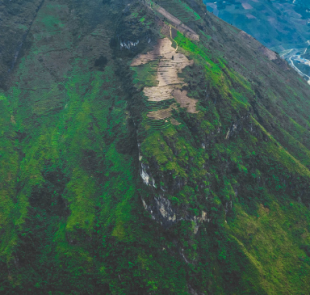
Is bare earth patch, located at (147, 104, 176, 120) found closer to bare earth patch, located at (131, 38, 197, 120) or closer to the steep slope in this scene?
bare earth patch, located at (131, 38, 197, 120)

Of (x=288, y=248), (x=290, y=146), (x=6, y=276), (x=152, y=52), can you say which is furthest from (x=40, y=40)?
(x=288, y=248)

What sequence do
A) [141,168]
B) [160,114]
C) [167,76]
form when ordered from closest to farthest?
[141,168], [160,114], [167,76]

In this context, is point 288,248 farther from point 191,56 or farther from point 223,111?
point 191,56

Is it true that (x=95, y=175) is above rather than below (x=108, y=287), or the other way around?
above

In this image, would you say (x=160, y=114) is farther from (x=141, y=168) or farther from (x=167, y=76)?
(x=141, y=168)

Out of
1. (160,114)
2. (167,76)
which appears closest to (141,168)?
(160,114)

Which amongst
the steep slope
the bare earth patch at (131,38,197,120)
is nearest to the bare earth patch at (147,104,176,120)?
the bare earth patch at (131,38,197,120)
